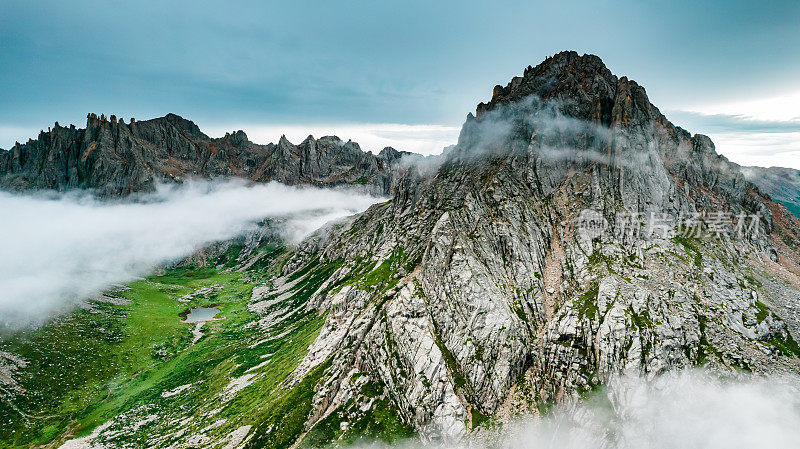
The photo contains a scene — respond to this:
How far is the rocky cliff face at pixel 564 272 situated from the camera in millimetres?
90250

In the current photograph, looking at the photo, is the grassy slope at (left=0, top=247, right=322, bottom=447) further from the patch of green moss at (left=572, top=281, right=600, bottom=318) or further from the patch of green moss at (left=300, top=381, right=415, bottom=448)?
the patch of green moss at (left=572, top=281, right=600, bottom=318)

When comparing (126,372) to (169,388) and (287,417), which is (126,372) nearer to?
(169,388)

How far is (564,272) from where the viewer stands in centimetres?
11456

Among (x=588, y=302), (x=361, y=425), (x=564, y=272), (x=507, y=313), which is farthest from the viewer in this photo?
(x=564, y=272)

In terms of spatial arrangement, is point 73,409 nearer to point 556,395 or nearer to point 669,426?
point 556,395

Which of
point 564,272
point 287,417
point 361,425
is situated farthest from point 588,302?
point 287,417

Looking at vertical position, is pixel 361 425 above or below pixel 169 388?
above

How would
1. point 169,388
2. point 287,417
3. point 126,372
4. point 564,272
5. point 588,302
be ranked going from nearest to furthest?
point 588,302
point 287,417
point 564,272
point 169,388
point 126,372

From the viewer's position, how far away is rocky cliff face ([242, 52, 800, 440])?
9025 centimetres

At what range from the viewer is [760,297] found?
9694 centimetres

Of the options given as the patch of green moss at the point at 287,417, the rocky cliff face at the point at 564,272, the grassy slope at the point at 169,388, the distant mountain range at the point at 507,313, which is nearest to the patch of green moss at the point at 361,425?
the grassy slope at the point at 169,388

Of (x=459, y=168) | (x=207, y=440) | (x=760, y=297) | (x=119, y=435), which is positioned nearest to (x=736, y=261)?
(x=760, y=297)

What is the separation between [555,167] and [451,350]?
88.9 m

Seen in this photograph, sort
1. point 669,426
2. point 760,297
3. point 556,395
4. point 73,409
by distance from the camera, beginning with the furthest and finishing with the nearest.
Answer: point 73,409 → point 760,297 → point 556,395 → point 669,426
